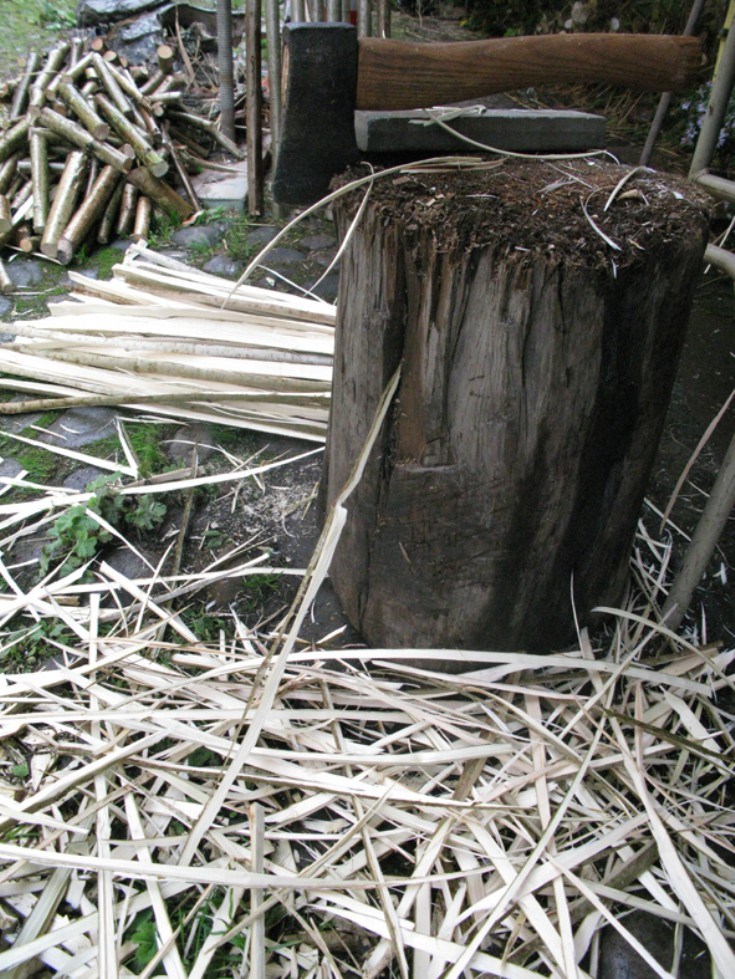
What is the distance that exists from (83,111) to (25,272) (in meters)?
1.27

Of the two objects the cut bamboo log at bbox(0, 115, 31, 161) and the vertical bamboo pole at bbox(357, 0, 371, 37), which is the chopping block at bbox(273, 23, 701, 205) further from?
the cut bamboo log at bbox(0, 115, 31, 161)

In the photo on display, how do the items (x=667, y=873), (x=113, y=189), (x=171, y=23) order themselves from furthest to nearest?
(x=171, y=23) → (x=113, y=189) → (x=667, y=873)

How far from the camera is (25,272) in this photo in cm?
386

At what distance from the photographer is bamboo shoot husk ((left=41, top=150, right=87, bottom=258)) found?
3873 mm

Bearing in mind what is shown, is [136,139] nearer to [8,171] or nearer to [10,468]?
[8,171]

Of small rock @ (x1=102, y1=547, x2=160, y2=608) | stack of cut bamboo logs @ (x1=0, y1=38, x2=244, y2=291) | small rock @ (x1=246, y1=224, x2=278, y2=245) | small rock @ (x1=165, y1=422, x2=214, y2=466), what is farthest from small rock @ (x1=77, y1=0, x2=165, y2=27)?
small rock @ (x1=102, y1=547, x2=160, y2=608)

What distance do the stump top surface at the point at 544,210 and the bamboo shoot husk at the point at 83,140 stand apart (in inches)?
129

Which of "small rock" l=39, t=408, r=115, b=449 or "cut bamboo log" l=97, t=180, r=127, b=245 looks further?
"cut bamboo log" l=97, t=180, r=127, b=245

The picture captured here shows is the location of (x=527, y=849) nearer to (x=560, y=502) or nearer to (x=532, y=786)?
(x=532, y=786)

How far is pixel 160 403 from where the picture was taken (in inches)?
108

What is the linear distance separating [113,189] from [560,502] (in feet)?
12.3

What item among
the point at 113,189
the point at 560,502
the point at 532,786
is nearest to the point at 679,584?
the point at 560,502

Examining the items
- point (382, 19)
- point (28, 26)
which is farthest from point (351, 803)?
point (28, 26)

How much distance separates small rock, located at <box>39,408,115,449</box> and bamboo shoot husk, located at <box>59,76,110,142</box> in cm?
238
